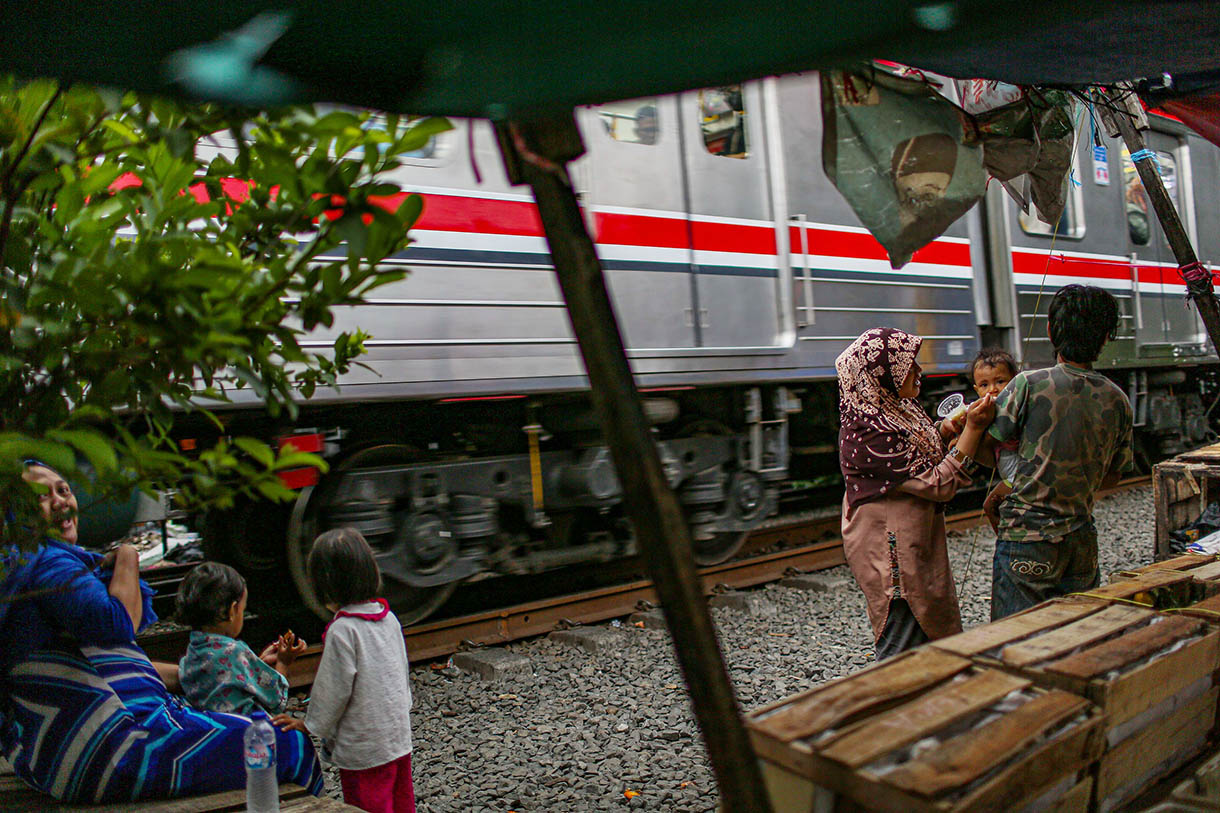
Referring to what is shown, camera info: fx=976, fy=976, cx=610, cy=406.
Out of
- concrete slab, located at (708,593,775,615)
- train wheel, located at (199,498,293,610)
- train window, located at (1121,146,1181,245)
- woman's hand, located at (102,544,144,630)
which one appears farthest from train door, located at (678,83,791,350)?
train window, located at (1121,146,1181,245)

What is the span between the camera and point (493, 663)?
4.72 m

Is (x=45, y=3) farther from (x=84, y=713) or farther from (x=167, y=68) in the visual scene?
(x=84, y=713)

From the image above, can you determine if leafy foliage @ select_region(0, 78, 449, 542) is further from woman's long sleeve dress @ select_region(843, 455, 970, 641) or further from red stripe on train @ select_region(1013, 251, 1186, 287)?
red stripe on train @ select_region(1013, 251, 1186, 287)

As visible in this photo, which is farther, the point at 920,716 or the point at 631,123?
the point at 631,123

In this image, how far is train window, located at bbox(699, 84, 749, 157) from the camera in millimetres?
6250

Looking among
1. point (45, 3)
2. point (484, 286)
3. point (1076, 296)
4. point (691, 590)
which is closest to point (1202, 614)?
point (1076, 296)

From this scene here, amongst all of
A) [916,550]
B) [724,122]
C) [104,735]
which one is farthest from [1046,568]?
[724,122]

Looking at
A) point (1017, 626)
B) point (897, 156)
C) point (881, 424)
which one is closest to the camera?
point (1017, 626)

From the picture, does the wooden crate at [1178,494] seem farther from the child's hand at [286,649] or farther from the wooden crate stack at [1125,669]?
the child's hand at [286,649]

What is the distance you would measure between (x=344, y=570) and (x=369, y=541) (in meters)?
2.41

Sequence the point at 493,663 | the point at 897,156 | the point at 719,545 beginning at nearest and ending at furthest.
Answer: the point at 897,156, the point at 493,663, the point at 719,545

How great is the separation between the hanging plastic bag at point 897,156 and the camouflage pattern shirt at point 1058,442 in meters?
0.67

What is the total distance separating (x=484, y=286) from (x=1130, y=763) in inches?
148

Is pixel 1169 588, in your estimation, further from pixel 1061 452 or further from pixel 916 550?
pixel 916 550
